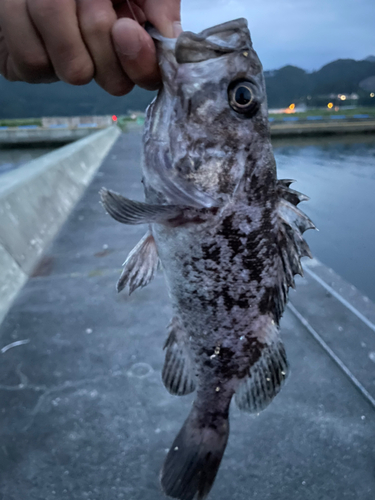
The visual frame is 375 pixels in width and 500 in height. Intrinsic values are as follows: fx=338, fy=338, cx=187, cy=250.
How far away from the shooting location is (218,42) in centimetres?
121

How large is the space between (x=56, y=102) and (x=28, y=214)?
71.7 meters

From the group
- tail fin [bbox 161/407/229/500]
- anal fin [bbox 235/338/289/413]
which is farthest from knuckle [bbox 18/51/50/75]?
tail fin [bbox 161/407/229/500]

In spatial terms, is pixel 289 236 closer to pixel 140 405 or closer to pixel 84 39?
pixel 84 39

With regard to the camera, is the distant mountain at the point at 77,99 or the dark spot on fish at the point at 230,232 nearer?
the dark spot on fish at the point at 230,232

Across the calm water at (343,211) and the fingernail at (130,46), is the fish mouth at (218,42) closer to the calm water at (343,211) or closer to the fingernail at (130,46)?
the fingernail at (130,46)

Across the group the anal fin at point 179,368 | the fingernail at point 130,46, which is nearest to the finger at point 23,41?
the fingernail at point 130,46

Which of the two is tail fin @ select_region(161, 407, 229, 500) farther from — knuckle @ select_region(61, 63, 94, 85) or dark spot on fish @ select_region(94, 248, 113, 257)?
dark spot on fish @ select_region(94, 248, 113, 257)

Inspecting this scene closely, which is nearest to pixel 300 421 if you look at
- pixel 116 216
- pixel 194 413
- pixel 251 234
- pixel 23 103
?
pixel 194 413

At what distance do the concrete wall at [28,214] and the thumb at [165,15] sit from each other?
8.55ft

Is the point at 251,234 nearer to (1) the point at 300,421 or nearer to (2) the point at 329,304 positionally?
(1) the point at 300,421

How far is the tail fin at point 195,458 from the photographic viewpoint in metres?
1.49

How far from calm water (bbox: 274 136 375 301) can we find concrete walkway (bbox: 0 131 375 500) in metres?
2.43

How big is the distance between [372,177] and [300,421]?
30.1ft

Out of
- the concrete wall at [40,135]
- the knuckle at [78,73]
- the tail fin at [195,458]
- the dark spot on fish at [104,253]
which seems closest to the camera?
the knuckle at [78,73]
